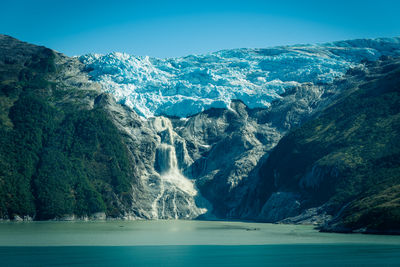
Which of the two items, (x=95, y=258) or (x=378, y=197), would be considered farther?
(x=378, y=197)

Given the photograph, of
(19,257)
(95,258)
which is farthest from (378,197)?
(19,257)

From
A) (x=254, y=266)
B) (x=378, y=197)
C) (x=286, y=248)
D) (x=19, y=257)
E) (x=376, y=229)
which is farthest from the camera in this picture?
(x=378, y=197)

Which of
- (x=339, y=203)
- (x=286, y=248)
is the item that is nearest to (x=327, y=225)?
(x=339, y=203)

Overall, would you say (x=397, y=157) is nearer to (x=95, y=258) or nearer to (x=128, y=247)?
(x=128, y=247)

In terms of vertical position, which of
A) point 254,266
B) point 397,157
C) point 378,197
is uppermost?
point 397,157

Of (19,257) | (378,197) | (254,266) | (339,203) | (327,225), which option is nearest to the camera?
(254,266)

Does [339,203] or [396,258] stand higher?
[339,203]

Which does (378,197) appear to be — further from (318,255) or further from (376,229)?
(318,255)

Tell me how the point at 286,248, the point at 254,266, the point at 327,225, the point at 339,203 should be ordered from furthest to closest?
the point at 339,203 < the point at 327,225 < the point at 286,248 < the point at 254,266

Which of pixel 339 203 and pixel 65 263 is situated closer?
pixel 65 263
